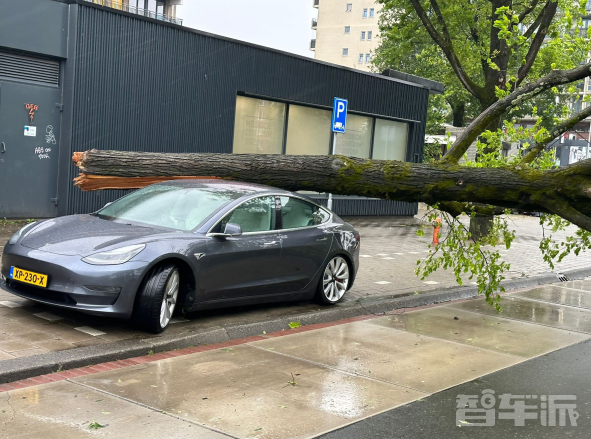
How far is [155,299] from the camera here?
265 inches

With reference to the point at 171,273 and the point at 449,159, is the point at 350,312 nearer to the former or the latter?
the point at 449,159

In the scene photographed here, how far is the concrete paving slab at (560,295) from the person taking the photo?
36.9 ft

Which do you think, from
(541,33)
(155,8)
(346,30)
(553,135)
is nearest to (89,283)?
(553,135)

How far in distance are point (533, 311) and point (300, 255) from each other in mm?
3897

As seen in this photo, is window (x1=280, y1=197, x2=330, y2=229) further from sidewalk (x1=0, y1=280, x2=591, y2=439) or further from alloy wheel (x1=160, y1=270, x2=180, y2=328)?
alloy wheel (x1=160, y1=270, x2=180, y2=328)

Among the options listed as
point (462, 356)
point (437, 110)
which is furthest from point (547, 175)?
point (437, 110)

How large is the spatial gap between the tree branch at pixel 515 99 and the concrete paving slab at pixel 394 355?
2.06m

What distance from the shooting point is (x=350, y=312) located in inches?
357

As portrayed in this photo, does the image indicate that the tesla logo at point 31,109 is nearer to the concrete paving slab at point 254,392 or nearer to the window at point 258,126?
the window at point 258,126

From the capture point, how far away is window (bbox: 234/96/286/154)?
17.6 m

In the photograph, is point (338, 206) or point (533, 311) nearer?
point (533, 311)

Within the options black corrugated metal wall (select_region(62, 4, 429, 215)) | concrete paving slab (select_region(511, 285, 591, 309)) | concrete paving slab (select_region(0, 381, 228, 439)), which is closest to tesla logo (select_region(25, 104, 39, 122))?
black corrugated metal wall (select_region(62, 4, 429, 215))

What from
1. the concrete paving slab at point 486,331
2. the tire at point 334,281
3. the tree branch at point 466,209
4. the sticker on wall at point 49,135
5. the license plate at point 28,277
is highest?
the sticker on wall at point 49,135

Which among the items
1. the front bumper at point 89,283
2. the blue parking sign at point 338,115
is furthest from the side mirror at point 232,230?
the blue parking sign at point 338,115
